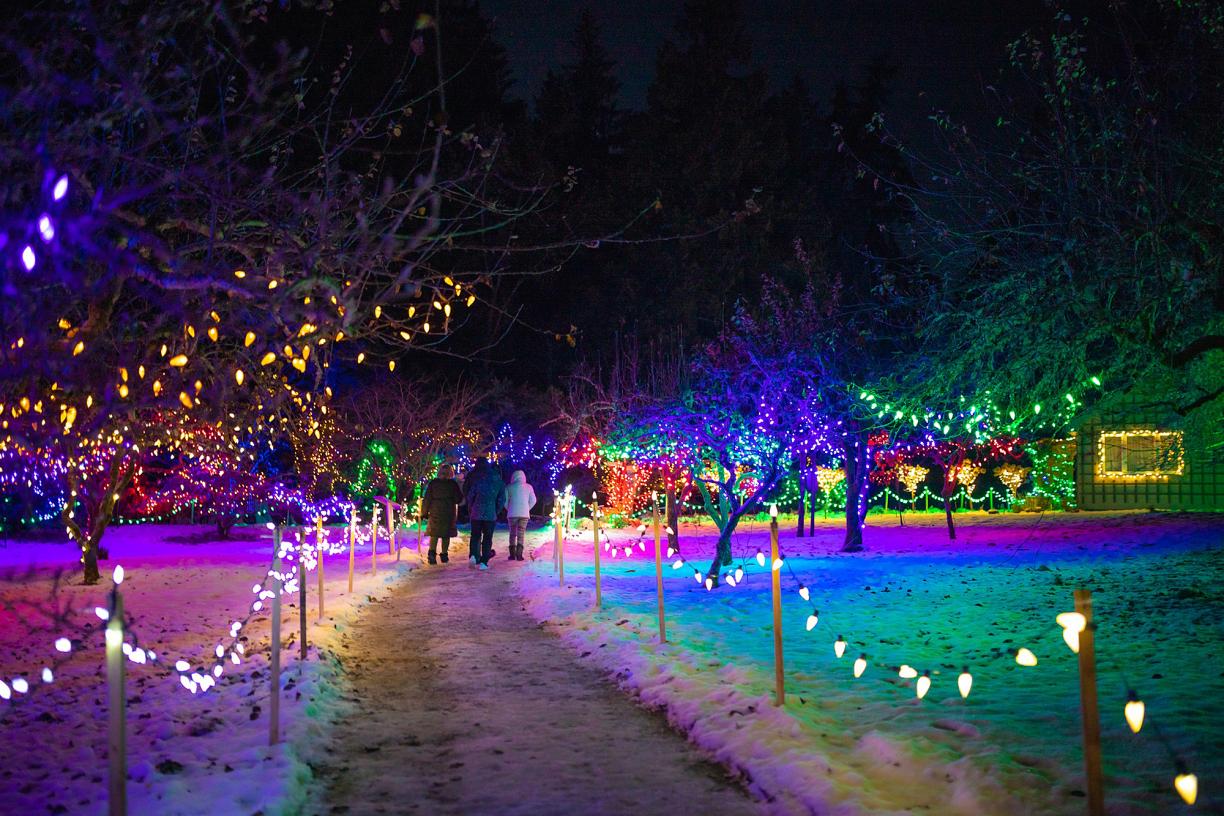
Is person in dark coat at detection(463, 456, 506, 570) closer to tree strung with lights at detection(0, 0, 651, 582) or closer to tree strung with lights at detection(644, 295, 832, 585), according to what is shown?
tree strung with lights at detection(644, 295, 832, 585)

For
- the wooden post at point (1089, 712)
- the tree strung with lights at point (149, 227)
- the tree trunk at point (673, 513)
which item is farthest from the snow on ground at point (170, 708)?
the tree trunk at point (673, 513)

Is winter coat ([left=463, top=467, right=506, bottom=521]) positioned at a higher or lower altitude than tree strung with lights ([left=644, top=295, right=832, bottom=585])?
Answer: lower

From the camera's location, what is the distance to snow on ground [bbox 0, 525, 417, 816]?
5.57 meters

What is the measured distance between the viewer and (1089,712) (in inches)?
164

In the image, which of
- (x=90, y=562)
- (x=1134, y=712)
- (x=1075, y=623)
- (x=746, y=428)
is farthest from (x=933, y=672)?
(x=90, y=562)

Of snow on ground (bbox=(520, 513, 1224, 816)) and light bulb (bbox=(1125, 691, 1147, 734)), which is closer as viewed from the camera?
light bulb (bbox=(1125, 691, 1147, 734))

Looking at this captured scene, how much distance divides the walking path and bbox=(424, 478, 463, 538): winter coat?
32.4ft

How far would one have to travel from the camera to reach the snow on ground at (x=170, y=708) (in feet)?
18.3

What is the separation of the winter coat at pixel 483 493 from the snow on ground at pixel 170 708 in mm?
4159

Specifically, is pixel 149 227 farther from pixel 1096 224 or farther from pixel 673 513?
pixel 673 513

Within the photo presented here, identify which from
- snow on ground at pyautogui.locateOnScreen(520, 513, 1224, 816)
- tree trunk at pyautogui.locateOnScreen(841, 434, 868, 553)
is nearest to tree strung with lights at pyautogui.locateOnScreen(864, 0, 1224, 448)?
snow on ground at pyautogui.locateOnScreen(520, 513, 1224, 816)

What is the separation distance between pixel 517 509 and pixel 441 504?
1723mm

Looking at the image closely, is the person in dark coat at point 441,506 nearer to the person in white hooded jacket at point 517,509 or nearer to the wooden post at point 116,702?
the person in white hooded jacket at point 517,509

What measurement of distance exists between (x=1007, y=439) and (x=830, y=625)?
19773 mm
